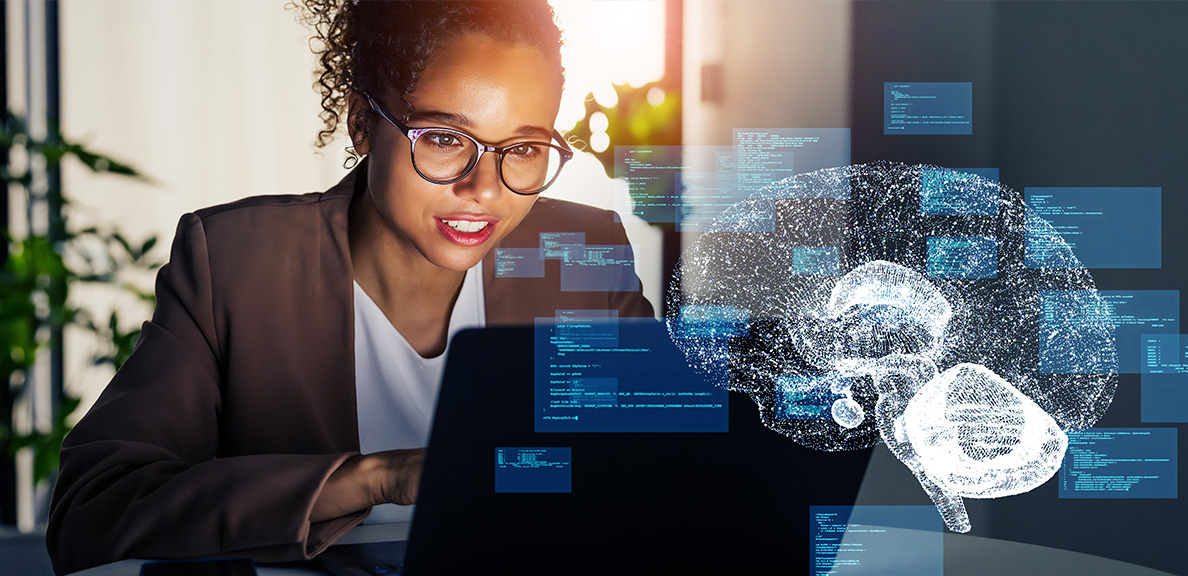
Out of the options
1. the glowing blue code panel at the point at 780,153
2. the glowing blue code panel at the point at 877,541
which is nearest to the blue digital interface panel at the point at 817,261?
the glowing blue code panel at the point at 780,153

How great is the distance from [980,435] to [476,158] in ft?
2.73

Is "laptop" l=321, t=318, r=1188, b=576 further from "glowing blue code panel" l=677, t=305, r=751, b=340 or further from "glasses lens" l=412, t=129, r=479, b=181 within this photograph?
"glasses lens" l=412, t=129, r=479, b=181

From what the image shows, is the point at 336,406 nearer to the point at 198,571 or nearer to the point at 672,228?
the point at 198,571

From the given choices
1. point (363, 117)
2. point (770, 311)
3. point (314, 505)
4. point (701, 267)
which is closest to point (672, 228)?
point (701, 267)

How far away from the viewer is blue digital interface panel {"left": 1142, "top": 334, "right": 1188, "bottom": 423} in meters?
1.15

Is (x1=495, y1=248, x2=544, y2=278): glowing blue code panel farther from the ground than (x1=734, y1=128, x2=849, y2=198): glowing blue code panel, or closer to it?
closer to it

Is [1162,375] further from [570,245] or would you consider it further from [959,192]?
[570,245]

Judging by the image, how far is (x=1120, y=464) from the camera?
3.74ft

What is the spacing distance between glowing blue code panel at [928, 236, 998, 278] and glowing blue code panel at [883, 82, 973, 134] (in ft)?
0.54

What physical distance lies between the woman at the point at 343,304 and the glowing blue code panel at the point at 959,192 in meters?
0.45

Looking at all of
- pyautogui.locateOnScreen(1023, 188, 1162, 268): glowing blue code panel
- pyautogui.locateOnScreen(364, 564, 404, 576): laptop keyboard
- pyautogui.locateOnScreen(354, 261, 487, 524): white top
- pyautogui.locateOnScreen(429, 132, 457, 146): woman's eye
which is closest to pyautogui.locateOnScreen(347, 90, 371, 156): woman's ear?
pyautogui.locateOnScreen(429, 132, 457, 146): woman's eye

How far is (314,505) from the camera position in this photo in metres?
1.07

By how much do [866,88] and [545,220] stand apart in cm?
52

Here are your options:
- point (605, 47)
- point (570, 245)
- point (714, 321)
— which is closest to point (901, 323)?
point (714, 321)
